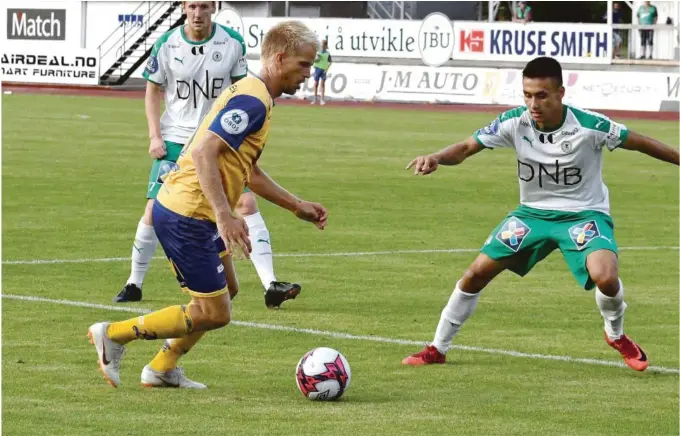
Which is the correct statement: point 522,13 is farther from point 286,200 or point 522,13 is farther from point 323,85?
point 286,200

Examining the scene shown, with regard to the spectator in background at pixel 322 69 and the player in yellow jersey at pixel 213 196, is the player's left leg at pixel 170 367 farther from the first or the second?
the spectator in background at pixel 322 69

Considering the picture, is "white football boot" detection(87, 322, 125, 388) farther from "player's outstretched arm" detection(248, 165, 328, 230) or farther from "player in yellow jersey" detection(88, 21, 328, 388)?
"player's outstretched arm" detection(248, 165, 328, 230)

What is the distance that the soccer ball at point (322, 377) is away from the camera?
7598mm

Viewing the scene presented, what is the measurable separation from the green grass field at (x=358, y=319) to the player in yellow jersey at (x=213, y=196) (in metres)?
0.34

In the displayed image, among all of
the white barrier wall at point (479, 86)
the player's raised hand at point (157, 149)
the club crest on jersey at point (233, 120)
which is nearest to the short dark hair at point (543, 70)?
the club crest on jersey at point (233, 120)

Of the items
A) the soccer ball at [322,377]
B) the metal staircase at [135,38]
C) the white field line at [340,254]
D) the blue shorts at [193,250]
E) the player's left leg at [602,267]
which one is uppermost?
the blue shorts at [193,250]

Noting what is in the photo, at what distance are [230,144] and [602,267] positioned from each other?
245 centimetres

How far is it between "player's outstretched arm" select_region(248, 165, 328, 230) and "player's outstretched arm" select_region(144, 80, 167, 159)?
9.58 ft

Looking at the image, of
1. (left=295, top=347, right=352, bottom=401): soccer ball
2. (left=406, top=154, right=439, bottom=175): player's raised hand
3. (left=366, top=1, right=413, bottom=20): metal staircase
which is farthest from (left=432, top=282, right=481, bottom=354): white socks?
(left=366, top=1, right=413, bottom=20): metal staircase

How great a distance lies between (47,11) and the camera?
4934 cm

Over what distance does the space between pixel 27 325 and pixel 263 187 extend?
8.58ft

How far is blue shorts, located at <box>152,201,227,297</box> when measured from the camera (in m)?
7.39

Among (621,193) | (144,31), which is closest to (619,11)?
(144,31)

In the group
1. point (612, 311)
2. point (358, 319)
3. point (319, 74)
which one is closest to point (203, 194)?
point (612, 311)
